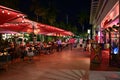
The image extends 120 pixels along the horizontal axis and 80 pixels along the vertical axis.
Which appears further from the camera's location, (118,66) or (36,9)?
(36,9)

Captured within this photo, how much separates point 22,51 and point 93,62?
539 centimetres

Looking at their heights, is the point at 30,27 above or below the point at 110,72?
above

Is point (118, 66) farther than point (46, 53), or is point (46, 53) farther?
point (46, 53)

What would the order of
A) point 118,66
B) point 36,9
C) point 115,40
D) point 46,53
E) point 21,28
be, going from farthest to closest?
point 36,9, point 46,53, point 21,28, point 115,40, point 118,66

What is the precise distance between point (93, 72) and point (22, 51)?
25.1ft

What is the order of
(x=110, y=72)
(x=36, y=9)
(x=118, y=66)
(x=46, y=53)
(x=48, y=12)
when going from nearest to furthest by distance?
(x=110, y=72) → (x=118, y=66) → (x=46, y=53) → (x=36, y=9) → (x=48, y=12)

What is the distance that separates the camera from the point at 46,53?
2373cm

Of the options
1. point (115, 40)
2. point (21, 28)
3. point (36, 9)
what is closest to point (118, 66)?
point (115, 40)

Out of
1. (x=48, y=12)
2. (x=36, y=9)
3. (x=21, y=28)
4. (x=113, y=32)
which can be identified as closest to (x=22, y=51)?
(x=21, y=28)

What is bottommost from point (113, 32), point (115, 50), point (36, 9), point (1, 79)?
point (1, 79)

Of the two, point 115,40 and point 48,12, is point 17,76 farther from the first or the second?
point 48,12

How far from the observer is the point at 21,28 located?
19844 millimetres

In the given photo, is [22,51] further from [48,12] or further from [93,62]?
[48,12]

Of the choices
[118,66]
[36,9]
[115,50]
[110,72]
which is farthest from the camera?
[36,9]
